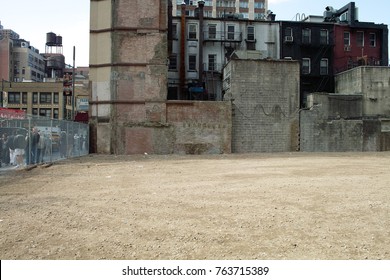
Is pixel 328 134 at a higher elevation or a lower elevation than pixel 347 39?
lower

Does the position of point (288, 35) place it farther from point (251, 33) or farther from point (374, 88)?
point (374, 88)

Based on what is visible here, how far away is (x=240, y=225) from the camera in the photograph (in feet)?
20.3

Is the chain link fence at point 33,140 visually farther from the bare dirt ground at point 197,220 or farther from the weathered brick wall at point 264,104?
the weathered brick wall at point 264,104

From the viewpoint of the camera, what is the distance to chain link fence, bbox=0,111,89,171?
15070 mm

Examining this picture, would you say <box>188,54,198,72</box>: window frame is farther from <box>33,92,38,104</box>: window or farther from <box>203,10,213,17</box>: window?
<box>203,10,213,17</box>: window

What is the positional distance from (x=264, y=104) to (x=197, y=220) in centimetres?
2616

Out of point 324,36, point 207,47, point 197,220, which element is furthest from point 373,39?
point 197,220

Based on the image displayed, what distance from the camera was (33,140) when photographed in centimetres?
1730

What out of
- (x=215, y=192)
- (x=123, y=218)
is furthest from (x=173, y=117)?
(x=123, y=218)

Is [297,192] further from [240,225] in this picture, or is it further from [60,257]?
[60,257]

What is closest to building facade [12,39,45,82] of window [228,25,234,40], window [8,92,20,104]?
window [8,92,20,104]

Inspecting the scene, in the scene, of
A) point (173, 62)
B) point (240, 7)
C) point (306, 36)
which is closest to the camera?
point (173, 62)

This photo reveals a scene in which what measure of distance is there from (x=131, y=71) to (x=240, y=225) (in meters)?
24.7

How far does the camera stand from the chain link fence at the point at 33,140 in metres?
15.1
